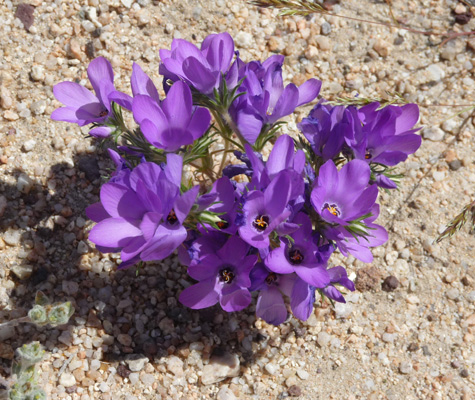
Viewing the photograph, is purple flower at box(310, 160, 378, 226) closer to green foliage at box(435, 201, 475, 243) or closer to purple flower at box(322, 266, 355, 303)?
purple flower at box(322, 266, 355, 303)

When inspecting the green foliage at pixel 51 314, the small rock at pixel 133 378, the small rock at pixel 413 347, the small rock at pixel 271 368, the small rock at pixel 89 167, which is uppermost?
the green foliage at pixel 51 314

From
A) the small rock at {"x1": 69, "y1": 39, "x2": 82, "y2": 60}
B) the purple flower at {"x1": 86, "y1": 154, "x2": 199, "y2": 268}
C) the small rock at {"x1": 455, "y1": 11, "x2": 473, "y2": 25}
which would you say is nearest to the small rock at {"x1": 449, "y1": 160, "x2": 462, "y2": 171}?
the small rock at {"x1": 455, "y1": 11, "x2": 473, "y2": 25}

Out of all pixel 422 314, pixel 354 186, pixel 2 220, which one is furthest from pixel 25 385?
pixel 422 314

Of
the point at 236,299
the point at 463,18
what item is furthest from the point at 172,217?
the point at 463,18

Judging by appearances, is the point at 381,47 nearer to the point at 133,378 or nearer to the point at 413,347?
the point at 413,347

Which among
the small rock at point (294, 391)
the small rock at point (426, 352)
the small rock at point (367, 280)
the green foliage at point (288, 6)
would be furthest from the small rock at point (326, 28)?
the small rock at point (294, 391)

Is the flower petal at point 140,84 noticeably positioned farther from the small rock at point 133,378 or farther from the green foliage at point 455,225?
the green foliage at point 455,225
